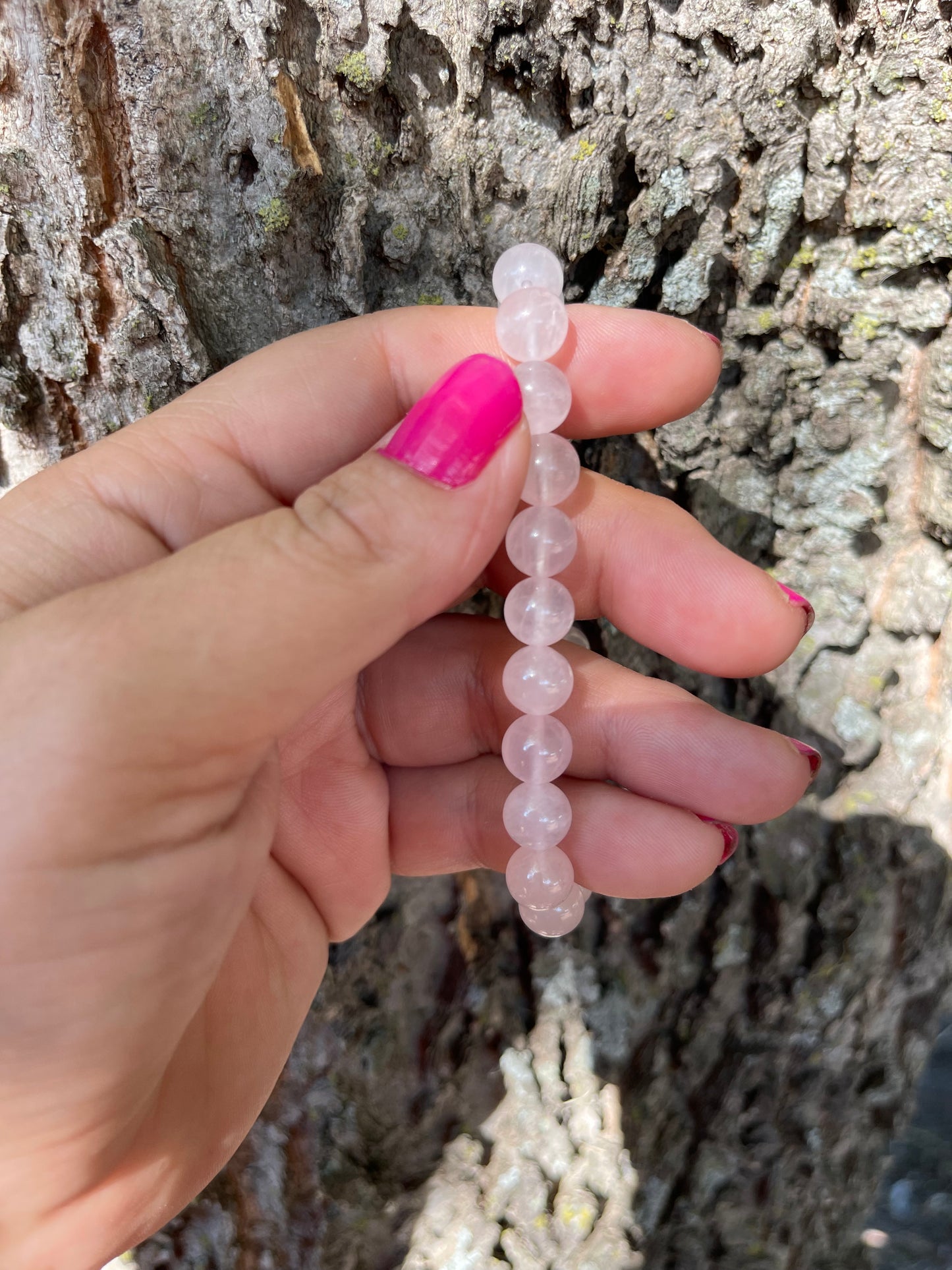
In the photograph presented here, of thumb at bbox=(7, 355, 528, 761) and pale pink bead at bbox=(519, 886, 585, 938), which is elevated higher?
thumb at bbox=(7, 355, 528, 761)

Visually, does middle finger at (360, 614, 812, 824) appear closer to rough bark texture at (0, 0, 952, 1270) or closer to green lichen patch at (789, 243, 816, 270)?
rough bark texture at (0, 0, 952, 1270)

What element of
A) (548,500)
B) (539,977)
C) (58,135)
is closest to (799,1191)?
(539,977)

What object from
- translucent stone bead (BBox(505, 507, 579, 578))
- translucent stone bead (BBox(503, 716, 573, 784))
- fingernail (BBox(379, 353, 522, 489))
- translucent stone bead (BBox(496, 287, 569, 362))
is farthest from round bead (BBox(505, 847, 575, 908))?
translucent stone bead (BBox(496, 287, 569, 362))

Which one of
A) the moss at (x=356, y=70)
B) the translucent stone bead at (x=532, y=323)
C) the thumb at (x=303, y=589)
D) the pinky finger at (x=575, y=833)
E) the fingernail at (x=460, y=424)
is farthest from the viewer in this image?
the pinky finger at (x=575, y=833)

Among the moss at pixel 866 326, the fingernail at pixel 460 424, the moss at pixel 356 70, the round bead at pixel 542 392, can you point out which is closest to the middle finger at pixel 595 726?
the round bead at pixel 542 392

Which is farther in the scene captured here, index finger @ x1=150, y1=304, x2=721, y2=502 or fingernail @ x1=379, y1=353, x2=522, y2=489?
index finger @ x1=150, y1=304, x2=721, y2=502

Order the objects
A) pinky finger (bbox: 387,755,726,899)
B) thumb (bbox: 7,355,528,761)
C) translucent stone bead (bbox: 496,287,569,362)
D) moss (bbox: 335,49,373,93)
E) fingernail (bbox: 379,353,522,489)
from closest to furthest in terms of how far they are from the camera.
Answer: thumb (bbox: 7,355,528,761) → fingernail (bbox: 379,353,522,489) → translucent stone bead (bbox: 496,287,569,362) → moss (bbox: 335,49,373,93) → pinky finger (bbox: 387,755,726,899)

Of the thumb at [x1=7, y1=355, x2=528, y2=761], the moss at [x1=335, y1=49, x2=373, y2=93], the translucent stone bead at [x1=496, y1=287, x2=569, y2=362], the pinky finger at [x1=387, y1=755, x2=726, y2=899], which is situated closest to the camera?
the thumb at [x1=7, y1=355, x2=528, y2=761]

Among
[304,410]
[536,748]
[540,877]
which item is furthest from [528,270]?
[540,877]

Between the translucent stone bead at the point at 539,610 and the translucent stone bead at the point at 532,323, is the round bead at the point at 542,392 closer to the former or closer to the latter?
the translucent stone bead at the point at 532,323
